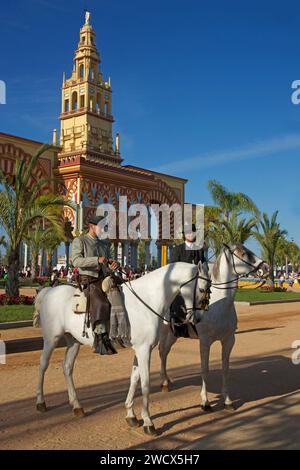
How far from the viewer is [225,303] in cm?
669

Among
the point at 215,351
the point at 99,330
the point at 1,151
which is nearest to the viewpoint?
the point at 99,330

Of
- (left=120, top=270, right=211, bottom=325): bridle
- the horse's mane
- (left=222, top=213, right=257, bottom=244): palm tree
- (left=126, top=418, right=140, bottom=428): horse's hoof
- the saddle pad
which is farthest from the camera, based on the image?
(left=222, top=213, right=257, bottom=244): palm tree

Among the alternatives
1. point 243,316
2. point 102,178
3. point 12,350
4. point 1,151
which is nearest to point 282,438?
point 12,350

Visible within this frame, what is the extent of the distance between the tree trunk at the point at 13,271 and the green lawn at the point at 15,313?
1071mm

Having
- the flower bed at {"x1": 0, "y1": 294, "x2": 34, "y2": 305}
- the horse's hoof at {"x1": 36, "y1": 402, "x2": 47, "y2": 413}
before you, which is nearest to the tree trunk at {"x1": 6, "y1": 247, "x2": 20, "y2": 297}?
the flower bed at {"x1": 0, "y1": 294, "x2": 34, "y2": 305}

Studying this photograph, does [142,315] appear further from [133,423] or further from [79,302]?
[133,423]

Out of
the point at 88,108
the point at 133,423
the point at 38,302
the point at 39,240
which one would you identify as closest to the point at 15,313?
the point at 38,302

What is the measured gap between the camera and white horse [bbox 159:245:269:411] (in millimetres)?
6574

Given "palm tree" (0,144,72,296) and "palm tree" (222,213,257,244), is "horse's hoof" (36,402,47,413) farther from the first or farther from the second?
"palm tree" (222,213,257,244)

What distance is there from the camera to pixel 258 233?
3791cm

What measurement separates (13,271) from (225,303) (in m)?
14.3

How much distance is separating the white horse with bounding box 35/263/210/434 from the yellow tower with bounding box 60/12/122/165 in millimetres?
45773
